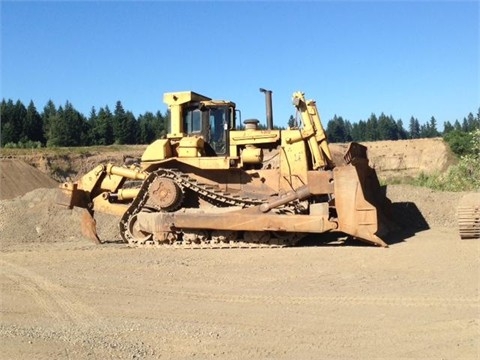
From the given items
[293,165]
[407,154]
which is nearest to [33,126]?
[407,154]

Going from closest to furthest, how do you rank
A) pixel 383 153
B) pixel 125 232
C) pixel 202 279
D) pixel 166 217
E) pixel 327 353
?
pixel 327 353
pixel 202 279
pixel 166 217
pixel 125 232
pixel 383 153

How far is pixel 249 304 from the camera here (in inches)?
291

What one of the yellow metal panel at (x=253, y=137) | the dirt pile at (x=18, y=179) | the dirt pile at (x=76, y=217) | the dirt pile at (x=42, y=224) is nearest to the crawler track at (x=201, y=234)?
the yellow metal panel at (x=253, y=137)

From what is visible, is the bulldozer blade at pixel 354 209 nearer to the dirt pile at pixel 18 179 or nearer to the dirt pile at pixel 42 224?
the dirt pile at pixel 42 224

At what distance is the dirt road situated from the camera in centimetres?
553

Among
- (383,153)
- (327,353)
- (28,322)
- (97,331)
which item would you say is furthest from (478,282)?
(383,153)

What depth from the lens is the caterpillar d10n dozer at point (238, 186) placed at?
11852 millimetres

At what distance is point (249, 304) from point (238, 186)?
20.4 ft

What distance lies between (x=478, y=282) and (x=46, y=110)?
86069 millimetres

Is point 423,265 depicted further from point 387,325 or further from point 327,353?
point 327,353

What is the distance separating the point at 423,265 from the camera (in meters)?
9.43

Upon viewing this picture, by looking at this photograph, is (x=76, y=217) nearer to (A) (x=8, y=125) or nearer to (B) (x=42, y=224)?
(B) (x=42, y=224)

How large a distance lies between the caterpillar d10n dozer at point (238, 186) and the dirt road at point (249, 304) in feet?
2.29

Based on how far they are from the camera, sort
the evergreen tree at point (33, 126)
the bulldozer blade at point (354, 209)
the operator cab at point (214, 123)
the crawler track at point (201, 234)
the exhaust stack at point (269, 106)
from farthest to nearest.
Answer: the evergreen tree at point (33, 126) → the exhaust stack at point (269, 106) → the operator cab at point (214, 123) → the crawler track at point (201, 234) → the bulldozer blade at point (354, 209)
